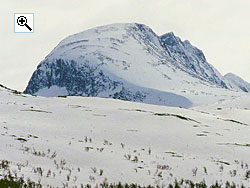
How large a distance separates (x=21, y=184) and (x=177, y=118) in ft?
86.6

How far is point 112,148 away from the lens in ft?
63.2

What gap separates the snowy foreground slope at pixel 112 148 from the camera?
43.6 ft

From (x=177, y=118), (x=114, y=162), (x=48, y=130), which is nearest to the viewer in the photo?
(x=114, y=162)

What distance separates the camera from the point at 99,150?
59.4 feet

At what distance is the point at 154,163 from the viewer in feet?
53.2

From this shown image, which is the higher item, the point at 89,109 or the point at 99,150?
the point at 89,109

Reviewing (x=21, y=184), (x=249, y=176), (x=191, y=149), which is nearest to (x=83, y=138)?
(x=191, y=149)

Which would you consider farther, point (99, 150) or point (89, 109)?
point (89, 109)

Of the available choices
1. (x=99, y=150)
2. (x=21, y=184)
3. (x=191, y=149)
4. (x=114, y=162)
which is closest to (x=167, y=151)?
(x=191, y=149)

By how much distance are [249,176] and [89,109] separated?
2319cm

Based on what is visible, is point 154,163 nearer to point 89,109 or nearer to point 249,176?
point 249,176

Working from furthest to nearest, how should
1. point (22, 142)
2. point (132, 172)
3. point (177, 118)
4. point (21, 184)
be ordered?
1. point (177, 118)
2. point (22, 142)
3. point (132, 172)
4. point (21, 184)

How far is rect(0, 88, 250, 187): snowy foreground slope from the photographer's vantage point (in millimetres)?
13294

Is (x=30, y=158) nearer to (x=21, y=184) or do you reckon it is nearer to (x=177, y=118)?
(x=21, y=184)
